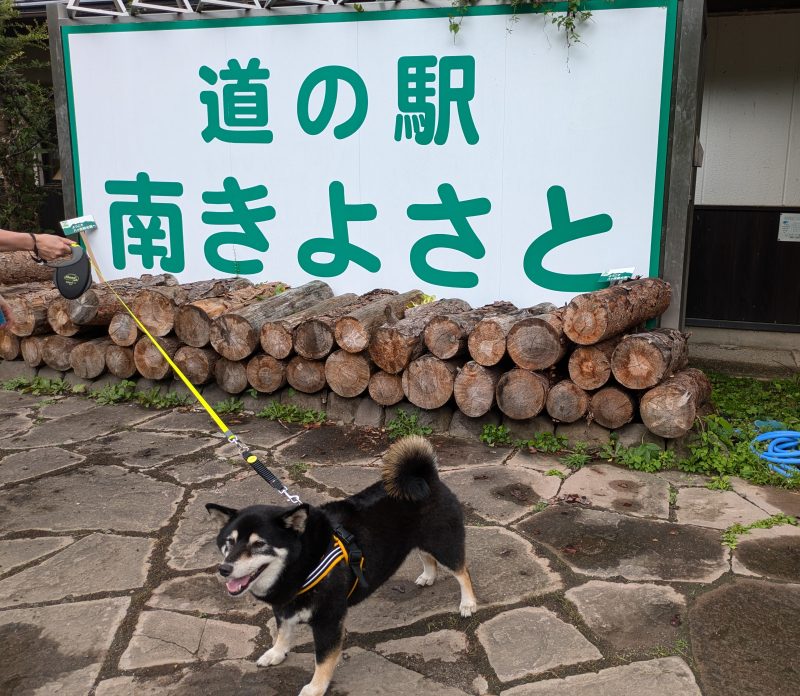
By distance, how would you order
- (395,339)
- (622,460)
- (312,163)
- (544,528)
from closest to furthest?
(544,528)
(622,460)
(395,339)
(312,163)

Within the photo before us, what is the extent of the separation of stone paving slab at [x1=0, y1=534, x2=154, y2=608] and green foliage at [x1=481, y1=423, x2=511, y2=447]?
103 inches

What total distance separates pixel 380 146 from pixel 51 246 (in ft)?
10.9

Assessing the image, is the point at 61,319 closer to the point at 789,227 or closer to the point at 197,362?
the point at 197,362

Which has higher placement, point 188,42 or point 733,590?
point 188,42

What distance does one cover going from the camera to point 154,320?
259 inches

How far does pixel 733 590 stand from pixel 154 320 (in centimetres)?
508

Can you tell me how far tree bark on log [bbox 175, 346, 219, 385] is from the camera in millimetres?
6496

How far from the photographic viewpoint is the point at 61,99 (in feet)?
25.4

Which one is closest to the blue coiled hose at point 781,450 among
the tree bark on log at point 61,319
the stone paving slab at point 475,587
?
the stone paving slab at point 475,587

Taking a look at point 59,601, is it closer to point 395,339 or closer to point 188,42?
point 395,339

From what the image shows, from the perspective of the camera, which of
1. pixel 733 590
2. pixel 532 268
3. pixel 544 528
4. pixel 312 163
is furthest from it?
pixel 312 163

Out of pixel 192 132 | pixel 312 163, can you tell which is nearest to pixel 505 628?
pixel 312 163

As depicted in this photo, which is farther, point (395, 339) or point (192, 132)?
point (192, 132)

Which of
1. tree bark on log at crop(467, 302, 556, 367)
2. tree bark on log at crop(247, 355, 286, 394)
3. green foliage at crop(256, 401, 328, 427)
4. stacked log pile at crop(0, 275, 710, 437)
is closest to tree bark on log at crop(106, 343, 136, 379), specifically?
stacked log pile at crop(0, 275, 710, 437)
